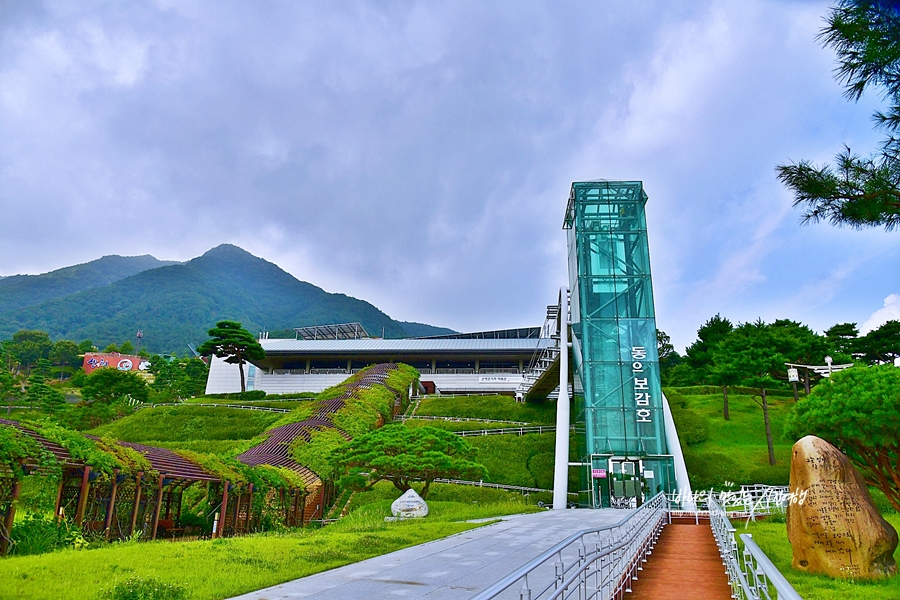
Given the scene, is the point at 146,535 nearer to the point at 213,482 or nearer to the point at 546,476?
the point at 213,482

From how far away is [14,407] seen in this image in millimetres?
59156

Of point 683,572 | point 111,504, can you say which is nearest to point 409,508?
point 111,504

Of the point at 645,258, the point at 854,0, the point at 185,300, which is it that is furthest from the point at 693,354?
the point at 185,300

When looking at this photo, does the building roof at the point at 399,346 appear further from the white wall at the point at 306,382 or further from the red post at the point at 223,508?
the red post at the point at 223,508

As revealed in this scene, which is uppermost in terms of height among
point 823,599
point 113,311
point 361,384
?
point 113,311

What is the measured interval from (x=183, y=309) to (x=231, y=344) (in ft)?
373

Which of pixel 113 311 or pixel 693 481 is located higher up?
pixel 113 311

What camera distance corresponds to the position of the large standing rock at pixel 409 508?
1616 cm

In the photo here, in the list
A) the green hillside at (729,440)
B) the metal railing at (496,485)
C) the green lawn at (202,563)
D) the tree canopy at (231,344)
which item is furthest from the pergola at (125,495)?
the tree canopy at (231,344)

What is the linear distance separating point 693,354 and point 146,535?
40.8 m

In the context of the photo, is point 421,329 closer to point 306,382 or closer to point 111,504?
point 306,382

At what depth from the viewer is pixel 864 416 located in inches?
586

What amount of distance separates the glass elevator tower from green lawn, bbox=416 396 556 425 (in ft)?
21.6

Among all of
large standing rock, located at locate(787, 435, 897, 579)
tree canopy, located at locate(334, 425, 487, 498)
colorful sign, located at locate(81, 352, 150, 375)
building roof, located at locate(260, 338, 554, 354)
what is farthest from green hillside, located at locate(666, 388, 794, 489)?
colorful sign, located at locate(81, 352, 150, 375)
